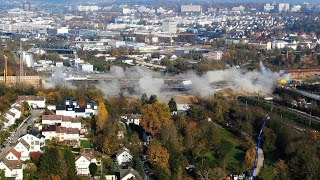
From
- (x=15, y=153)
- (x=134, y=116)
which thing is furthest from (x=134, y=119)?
(x=15, y=153)

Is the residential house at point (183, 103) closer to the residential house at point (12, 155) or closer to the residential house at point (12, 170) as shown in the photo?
the residential house at point (12, 155)

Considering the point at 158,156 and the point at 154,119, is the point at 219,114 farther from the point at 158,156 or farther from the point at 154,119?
the point at 158,156

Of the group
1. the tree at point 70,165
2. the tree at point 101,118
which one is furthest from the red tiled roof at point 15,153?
the tree at point 101,118

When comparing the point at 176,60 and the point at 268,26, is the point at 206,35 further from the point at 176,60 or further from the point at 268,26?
the point at 176,60

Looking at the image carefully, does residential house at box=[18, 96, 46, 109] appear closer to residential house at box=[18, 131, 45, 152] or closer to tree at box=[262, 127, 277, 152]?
residential house at box=[18, 131, 45, 152]

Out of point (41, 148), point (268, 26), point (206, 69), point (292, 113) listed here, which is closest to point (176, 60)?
point (206, 69)
